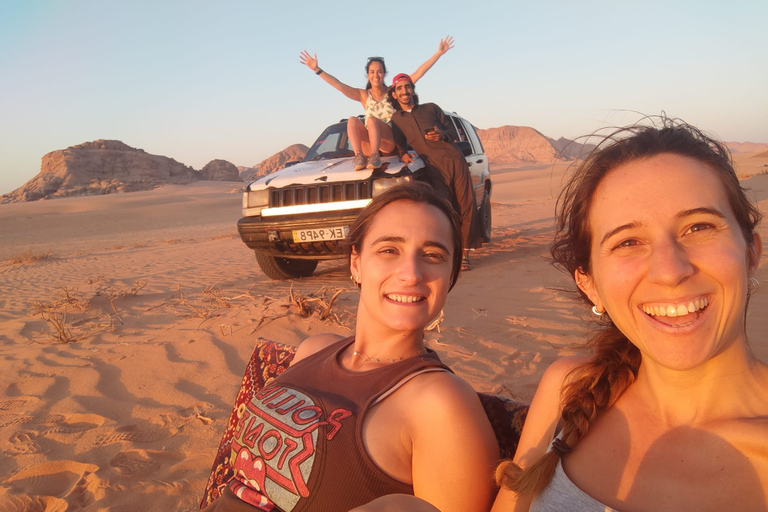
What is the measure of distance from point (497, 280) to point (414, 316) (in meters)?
5.01

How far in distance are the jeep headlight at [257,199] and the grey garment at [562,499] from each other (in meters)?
5.56

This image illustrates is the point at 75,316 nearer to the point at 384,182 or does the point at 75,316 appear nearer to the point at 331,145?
the point at 384,182

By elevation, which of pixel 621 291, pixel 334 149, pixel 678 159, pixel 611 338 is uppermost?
pixel 334 149

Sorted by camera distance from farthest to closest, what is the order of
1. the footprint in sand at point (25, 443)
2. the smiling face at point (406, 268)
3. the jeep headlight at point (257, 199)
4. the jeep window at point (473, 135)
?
the jeep window at point (473, 135) < the jeep headlight at point (257, 199) < the footprint in sand at point (25, 443) < the smiling face at point (406, 268)

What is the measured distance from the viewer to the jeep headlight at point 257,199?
6.52m

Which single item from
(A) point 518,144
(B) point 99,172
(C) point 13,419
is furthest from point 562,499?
(A) point 518,144

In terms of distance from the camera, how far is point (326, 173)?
6309 mm

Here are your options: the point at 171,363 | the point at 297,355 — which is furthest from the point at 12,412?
the point at 297,355

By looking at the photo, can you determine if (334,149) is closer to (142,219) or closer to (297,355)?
(297,355)

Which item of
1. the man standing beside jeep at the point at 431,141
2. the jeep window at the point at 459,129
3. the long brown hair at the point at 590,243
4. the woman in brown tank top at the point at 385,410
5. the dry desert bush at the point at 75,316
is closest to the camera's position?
the long brown hair at the point at 590,243

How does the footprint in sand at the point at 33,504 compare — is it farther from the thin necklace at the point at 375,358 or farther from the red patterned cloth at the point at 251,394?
the thin necklace at the point at 375,358

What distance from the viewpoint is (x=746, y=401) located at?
4.23 feet

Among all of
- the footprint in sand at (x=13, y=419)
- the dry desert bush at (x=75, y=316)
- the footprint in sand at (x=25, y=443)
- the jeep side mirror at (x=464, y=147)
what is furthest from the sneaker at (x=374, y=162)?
the footprint in sand at (x=25, y=443)

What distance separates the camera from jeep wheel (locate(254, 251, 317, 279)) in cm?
735
